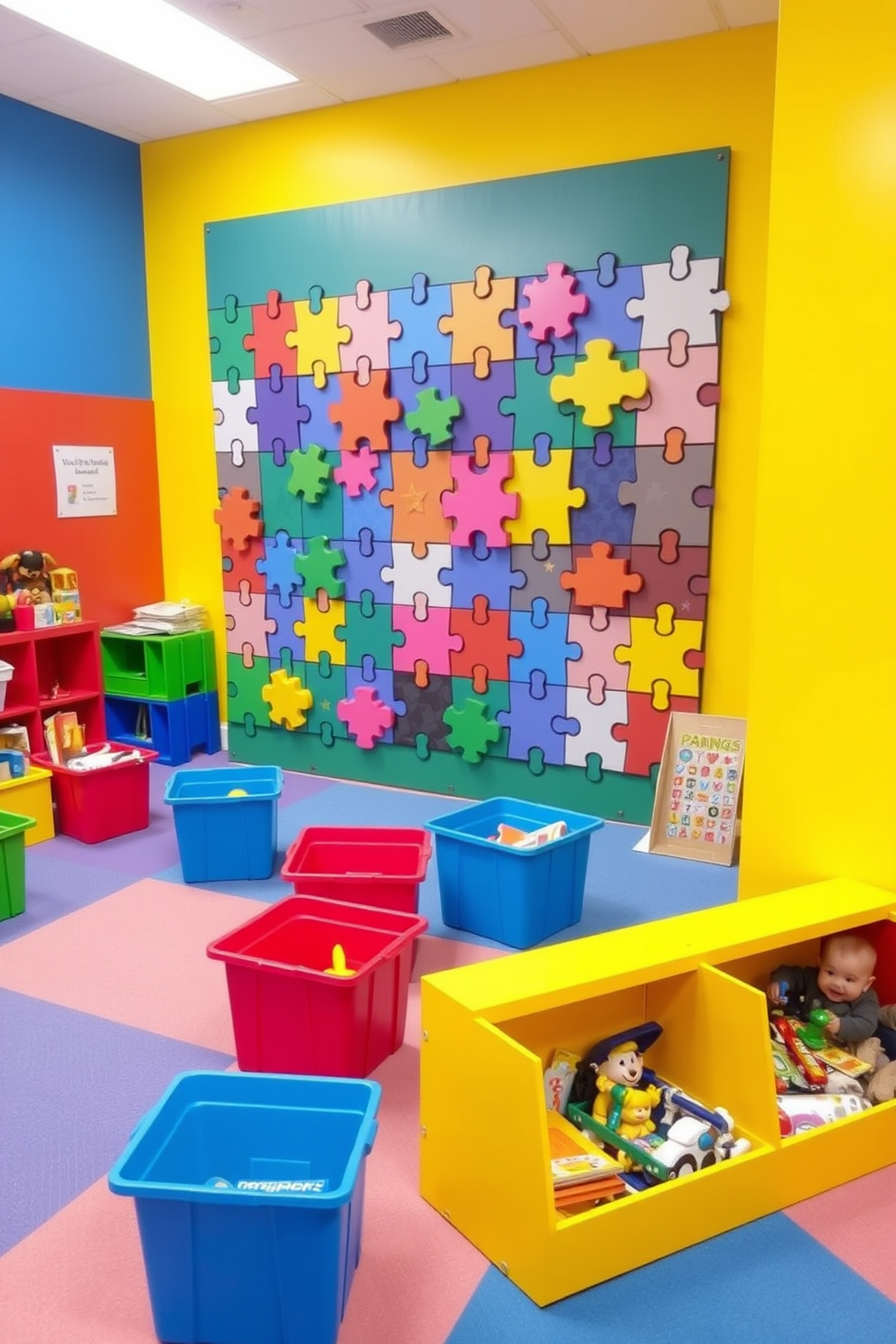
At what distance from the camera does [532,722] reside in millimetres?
4387

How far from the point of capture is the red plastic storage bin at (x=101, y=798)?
4031 millimetres

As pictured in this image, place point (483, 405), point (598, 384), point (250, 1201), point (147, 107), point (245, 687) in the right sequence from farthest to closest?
point (245, 687) → point (147, 107) → point (483, 405) → point (598, 384) → point (250, 1201)

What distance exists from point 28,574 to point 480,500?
196 centimetres

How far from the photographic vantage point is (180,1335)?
1.72 meters

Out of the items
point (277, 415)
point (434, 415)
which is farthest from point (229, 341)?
point (434, 415)

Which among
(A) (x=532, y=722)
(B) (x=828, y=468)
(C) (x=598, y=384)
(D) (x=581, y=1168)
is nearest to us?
(D) (x=581, y=1168)

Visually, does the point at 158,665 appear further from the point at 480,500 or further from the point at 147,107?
the point at 147,107

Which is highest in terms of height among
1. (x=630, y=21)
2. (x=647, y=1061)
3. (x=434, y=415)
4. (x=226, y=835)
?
(x=630, y=21)

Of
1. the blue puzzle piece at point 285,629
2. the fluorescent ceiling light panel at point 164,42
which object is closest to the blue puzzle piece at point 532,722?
the blue puzzle piece at point 285,629

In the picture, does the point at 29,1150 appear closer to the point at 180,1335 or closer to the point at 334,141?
the point at 180,1335

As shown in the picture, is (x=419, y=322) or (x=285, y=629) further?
(x=285, y=629)

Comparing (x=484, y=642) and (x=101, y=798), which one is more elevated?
(x=484, y=642)

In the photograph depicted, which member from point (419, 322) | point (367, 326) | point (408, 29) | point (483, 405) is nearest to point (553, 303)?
point (483, 405)

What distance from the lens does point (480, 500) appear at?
4.31 meters
